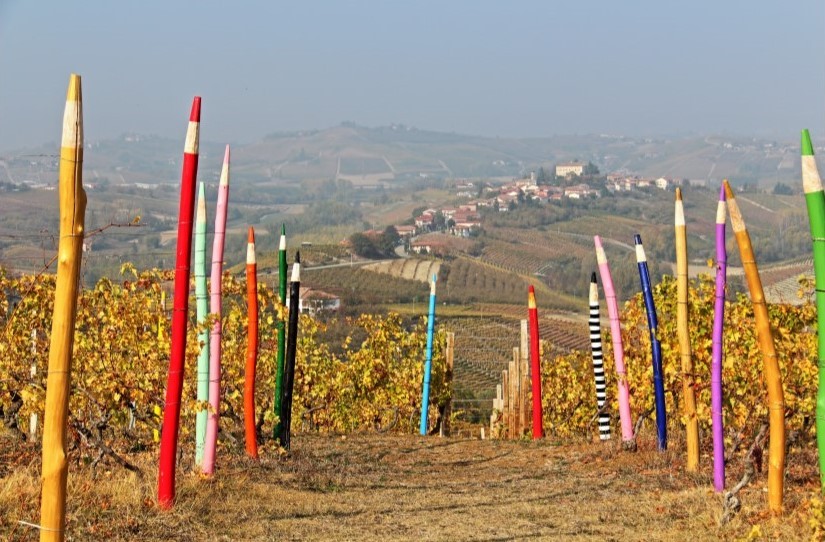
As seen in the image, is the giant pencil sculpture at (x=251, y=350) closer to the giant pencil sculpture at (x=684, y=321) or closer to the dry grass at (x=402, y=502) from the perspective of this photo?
the dry grass at (x=402, y=502)

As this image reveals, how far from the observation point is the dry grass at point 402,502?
7281 millimetres

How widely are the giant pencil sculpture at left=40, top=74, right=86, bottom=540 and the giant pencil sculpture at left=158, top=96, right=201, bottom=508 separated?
2.10 m

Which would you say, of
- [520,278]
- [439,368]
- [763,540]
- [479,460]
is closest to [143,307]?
[479,460]

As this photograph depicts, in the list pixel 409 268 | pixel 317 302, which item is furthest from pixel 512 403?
pixel 409 268

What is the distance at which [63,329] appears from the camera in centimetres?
526

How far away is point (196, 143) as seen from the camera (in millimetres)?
7594

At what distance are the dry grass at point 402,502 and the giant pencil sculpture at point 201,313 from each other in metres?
0.41

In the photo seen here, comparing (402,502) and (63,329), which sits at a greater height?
(63,329)

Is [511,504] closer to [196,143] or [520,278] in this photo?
[196,143]

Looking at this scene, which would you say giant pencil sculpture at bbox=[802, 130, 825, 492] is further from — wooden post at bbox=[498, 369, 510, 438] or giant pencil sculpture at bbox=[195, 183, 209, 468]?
wooden post at bbox=[498, 369, 510, 438]

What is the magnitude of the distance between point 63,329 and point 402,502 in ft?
14.6

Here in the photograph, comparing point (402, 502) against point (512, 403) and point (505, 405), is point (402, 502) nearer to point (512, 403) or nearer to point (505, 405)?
point (512, 403)

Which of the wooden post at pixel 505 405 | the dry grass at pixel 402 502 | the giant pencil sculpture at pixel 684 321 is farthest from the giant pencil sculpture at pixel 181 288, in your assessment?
the wooden post at pixel 505 405

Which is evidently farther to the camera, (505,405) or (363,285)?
(363,285)
